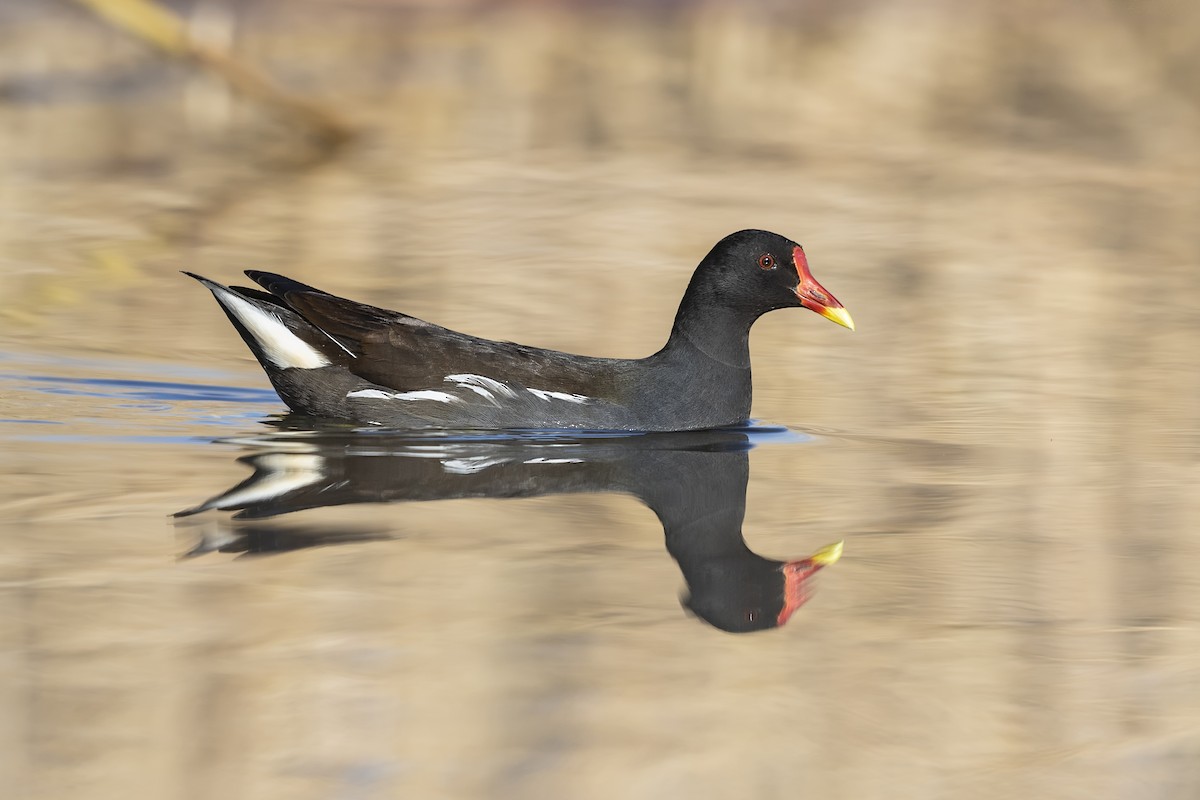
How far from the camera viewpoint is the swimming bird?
21.8 ft

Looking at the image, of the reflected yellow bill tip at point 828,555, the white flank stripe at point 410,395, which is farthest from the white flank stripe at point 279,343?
the reflected yellow bill tip at point 828,555

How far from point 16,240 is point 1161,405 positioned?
7.24m

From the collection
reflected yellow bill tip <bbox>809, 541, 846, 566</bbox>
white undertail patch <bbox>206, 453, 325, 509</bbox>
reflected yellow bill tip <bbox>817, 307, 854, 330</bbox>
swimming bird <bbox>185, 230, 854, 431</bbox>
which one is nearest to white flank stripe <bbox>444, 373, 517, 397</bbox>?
swimming bird <bbox>185, 230, 854, 431</bbox>

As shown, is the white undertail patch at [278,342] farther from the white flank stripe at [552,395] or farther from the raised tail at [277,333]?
the white flank stripe at [552,395]

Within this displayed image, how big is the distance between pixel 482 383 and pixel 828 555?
199 cm

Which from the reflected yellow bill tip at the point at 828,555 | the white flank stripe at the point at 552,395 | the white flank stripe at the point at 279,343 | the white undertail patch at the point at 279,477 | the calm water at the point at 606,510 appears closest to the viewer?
the calm water at the point at 606,510

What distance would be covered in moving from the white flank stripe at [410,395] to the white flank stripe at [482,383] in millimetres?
59

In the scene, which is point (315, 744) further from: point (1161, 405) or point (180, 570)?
point (1161, 405)

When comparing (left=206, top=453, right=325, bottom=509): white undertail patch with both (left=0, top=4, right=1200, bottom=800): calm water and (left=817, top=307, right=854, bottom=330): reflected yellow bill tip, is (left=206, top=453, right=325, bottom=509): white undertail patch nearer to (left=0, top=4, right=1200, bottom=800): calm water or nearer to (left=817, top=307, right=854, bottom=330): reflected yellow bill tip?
(left=0, top=4, right=1200, bottom=800): calm water

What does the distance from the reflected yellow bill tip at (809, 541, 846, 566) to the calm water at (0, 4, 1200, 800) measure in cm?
4

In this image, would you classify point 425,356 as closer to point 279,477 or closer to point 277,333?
point 277,333

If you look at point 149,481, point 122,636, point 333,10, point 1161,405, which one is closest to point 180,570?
point 122,636

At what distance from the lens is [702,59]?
21719mm

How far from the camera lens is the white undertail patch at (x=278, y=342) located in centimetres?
681
